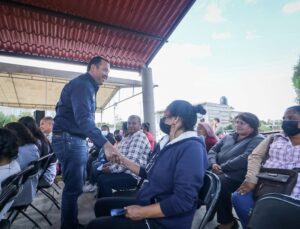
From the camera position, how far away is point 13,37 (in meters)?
3.38

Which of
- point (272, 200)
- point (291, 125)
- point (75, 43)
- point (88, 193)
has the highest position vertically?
point (75, 43)

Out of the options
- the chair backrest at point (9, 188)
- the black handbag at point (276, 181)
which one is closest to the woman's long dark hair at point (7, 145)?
the chair backrest at point (9, 188)

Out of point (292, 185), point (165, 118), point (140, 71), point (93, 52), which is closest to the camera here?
point (165, 118)

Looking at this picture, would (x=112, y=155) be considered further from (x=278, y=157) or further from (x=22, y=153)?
(x=278, y=157)

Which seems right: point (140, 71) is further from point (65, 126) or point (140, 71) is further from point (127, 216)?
point (127, 216)

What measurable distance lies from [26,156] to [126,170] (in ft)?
4.39

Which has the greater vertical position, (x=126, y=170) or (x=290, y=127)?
(x=290, y=127)

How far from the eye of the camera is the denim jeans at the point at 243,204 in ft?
7.79

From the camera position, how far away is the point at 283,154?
7.99 feet

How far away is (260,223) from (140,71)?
137 inches

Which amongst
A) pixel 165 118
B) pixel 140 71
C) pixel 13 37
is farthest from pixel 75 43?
pixel 165 118

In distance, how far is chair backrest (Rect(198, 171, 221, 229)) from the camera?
4.83 feet

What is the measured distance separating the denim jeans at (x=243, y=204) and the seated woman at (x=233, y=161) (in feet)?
1.64

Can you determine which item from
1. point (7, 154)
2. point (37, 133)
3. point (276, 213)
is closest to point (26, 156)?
point (37, 133)
